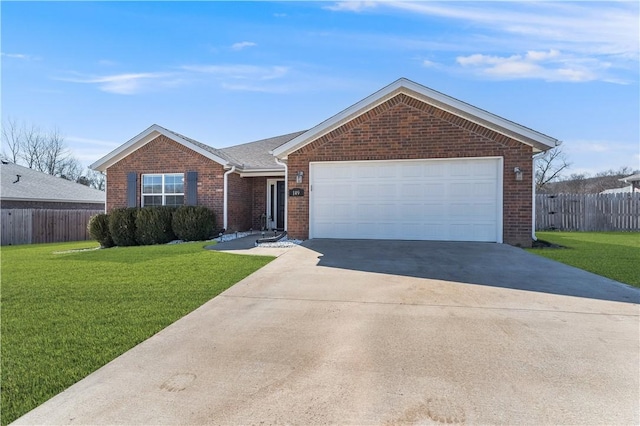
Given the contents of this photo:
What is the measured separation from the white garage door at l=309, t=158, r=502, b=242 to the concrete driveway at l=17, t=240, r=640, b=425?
441 cm

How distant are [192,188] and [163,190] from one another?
4.39ft

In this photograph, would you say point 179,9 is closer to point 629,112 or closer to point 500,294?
point 500,294

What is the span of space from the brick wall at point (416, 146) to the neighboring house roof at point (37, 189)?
716 inches

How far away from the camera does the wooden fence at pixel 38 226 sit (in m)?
17.6

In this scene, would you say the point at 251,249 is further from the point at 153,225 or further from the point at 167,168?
the point at 167,168

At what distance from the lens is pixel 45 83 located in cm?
1491

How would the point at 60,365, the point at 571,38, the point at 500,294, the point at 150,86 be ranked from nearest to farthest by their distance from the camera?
the point at 60,365
the point at 500,294
the point at 571,38
the point at 150,86

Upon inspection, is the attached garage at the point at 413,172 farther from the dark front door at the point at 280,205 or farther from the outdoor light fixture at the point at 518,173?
the dark front door at the point at 280,205

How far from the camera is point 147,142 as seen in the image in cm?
1455

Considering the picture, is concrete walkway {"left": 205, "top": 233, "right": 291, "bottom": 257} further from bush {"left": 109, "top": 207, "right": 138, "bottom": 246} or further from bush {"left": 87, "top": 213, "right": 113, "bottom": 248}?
bush {"left": 87, "top": 213, "right": 113, "bottom": 248}

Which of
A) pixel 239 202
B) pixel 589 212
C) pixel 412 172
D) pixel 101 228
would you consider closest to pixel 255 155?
pixel 239 202

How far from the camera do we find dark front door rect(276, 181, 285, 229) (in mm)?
15680

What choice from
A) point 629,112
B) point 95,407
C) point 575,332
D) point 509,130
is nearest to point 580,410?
point 575,332

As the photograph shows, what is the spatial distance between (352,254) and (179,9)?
26.5ft
